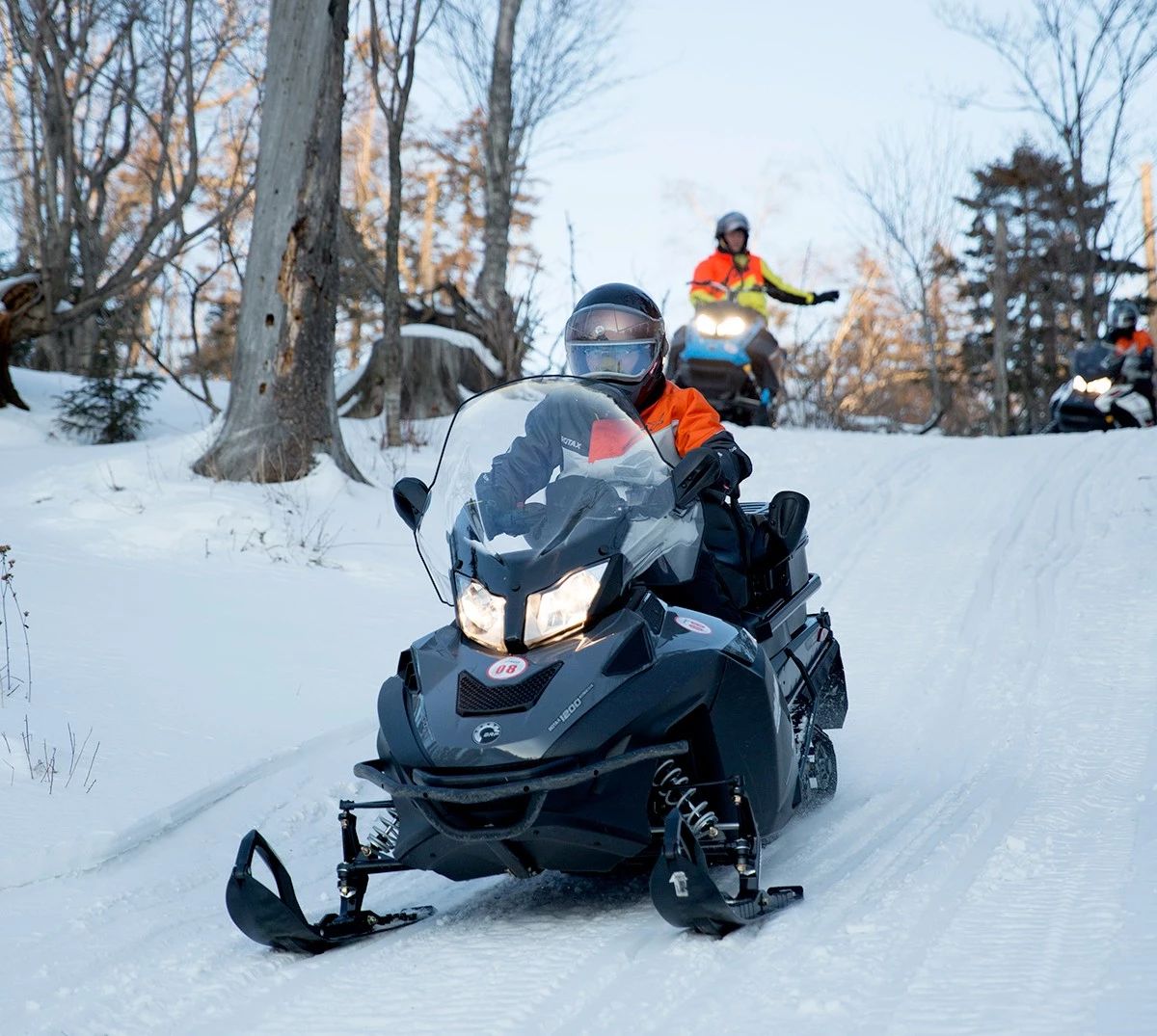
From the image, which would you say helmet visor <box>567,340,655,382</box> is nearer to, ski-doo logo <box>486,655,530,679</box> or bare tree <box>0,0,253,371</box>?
ski-doo logo <box>486,655,530,679</box>

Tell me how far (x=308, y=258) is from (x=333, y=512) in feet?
5.71

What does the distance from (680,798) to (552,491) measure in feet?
2.95

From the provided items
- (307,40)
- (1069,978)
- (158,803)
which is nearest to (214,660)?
(158,803)

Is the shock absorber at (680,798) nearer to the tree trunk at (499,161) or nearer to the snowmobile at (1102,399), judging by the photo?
the tree trunk at (499,161)

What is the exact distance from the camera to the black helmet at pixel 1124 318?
1595cm

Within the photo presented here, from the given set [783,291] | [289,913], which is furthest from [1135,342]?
[289,913]

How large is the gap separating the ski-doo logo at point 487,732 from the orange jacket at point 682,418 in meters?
1.55

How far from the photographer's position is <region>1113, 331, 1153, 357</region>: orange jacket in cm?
1585

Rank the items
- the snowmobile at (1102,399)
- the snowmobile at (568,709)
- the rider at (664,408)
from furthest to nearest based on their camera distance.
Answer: the snowmobile at (1102,399) < the rider at (664,408) < the snowmobile at (568,709)

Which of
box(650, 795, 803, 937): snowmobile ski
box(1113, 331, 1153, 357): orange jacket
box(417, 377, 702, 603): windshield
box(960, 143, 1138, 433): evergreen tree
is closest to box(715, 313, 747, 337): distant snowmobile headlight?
box(1113, 331, 1153, 357): orange jacket

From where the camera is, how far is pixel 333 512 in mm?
8852

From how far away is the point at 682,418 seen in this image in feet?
15.3

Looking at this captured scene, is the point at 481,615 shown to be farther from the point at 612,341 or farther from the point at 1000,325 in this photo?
the point at 1000,325

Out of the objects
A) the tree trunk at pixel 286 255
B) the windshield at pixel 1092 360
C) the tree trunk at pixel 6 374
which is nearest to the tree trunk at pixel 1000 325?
the windshield at pixel 1092 360
